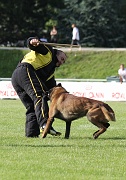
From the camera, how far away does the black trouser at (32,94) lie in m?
12.3

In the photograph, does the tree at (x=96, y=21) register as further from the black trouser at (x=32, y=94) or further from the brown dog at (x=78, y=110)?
the brown dog at (x=78, y=110)

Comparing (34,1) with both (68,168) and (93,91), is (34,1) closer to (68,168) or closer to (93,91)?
(93,91)

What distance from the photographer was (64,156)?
32.6 feet

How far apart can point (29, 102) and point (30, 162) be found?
3.51 metres

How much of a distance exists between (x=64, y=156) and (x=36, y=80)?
9.13 ft

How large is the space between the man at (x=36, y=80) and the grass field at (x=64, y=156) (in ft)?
1.12

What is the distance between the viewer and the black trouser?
12328 mm

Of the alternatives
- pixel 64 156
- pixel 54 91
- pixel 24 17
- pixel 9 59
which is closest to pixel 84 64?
pixel 9 59

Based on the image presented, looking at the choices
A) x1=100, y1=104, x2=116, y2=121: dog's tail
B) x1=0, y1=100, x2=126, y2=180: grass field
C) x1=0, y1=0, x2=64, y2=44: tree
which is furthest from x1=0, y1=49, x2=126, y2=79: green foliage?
x1=100, y1=104, x2=116, y2=121: dog's tail

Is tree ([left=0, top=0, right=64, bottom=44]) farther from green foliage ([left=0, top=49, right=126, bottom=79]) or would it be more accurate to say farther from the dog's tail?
the dog's tail

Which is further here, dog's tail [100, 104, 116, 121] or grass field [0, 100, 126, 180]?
dog's tail [100, 104, 116, 121]

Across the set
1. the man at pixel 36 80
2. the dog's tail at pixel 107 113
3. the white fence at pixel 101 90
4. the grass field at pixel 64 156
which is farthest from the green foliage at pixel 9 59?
the dog's tail at pixel 107 113

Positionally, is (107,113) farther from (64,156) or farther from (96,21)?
(96,21)

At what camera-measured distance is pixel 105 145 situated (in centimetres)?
1130
